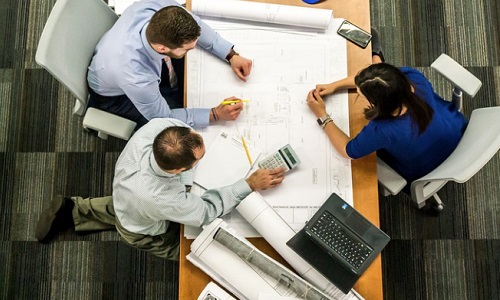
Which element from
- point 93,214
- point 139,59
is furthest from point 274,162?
point 93,214

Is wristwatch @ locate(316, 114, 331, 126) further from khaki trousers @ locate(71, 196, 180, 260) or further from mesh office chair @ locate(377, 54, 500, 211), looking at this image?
khaki trousers @ locate(71, 196, 180, 260)

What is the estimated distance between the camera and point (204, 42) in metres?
1.51

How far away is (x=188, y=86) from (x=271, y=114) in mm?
290

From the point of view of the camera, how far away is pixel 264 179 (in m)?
1.39

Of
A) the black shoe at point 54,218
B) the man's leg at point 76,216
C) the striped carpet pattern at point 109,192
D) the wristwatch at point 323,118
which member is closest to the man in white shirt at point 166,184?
the wristwatch at point 323,118

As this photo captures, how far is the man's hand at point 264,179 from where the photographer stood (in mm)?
1391

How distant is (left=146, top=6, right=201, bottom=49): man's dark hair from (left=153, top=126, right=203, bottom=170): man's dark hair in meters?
0.27

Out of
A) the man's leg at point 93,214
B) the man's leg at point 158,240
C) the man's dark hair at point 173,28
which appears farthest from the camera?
the man's leg at point 93,214

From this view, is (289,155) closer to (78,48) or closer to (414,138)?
(414,138)

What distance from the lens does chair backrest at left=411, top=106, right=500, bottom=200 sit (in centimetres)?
128

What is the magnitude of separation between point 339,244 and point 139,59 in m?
0.86

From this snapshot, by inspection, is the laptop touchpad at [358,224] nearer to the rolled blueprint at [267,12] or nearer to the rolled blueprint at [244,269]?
the rolled blueprint at [244,269]

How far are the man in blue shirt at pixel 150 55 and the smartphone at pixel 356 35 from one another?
1.11 ft

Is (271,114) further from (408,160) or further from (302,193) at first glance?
(408,160)
